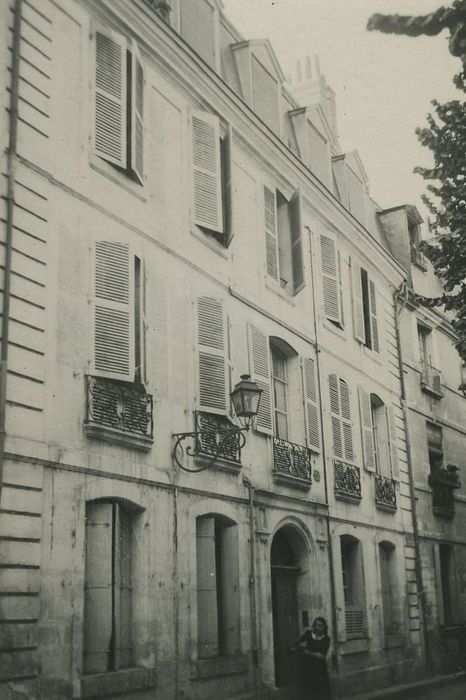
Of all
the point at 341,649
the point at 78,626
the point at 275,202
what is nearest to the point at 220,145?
the point at 275,202

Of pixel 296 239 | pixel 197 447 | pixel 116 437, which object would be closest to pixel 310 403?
pixel 296 239

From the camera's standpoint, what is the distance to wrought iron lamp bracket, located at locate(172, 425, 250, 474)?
11.3 metres

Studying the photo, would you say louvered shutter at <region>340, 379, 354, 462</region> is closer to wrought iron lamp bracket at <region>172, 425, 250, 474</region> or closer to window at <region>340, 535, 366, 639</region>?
window at <region>340, 535, 366, 639</region>

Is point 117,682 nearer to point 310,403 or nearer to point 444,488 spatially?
point 310,403

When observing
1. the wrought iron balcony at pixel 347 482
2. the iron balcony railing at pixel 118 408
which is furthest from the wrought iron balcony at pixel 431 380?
the iron balcony railing at pixel 118 408

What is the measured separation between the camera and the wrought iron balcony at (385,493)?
709 inches

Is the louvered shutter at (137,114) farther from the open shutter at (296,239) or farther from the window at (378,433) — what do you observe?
the window at (378,433)

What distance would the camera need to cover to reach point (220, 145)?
45.5 feet

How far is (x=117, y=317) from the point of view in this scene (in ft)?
34.9

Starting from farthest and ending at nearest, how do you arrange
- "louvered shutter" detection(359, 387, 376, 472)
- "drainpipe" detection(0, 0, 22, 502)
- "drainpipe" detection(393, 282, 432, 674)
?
1. "drainpipe" detection(393, 282, 432, 674)
2. "louvered shutter" detection(359, 387, 376, 472)
3. "drainpipe" detection(0, 0, 22, 502)

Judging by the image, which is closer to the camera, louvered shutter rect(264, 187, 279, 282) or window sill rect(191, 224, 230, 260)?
window sill rect(191, 224, 230, 260)

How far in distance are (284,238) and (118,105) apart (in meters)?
5.33

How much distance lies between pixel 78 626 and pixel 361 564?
28.8 ft

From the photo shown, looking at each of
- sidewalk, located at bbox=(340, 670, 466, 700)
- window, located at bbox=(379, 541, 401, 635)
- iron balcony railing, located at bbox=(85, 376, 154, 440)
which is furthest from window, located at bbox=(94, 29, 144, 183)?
window, located at bbox=(379, 541, 401, 635)
